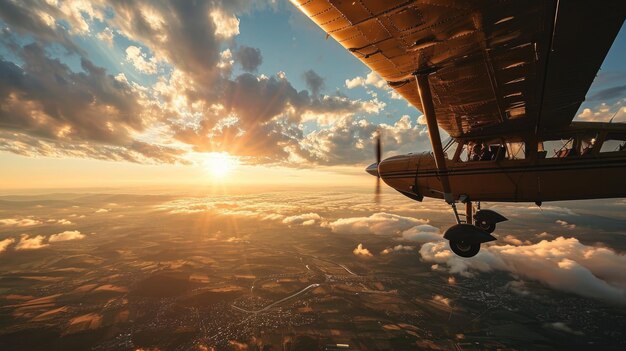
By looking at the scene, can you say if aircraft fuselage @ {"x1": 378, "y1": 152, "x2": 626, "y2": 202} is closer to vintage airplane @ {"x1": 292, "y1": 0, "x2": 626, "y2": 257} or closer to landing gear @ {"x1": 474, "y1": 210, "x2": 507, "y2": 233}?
vintage airplane @ {"x1": 292, "y1": 0, "x2": 626, "y2": 257}

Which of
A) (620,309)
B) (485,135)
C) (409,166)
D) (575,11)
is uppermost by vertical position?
(575,11)

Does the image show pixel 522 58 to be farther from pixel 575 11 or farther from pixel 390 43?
pixel 390 43

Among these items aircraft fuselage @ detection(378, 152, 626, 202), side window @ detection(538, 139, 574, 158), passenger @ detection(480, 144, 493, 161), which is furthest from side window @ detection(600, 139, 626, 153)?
passenger @ detection(480, 144, 493, 161)

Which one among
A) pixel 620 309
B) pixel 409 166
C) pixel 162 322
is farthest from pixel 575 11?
pixel 620 309

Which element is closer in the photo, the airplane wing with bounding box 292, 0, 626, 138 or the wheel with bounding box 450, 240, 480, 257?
the airplane wing with bounding box 292, 0, 626, 138

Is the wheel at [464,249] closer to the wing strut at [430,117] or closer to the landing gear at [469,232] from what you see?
the landing gear at [469,232]

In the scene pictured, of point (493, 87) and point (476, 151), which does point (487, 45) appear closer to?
point (493, 87)

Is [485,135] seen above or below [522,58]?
below
